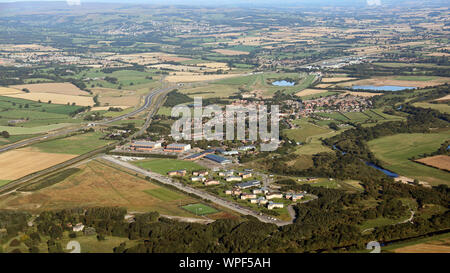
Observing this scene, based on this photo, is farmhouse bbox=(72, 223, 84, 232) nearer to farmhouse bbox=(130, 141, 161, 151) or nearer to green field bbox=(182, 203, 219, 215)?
green field bbox=(182, 203, 219, 215)

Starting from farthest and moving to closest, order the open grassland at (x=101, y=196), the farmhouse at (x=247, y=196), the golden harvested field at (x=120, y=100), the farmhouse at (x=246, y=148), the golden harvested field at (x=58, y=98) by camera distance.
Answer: the golden harvested field at (x=58, y=98) < the golden harvested field at (x=120, y=100) < the farmhouse at (x=246, y=148) < the farmhouse at (x=247, y=196) < the open grassland at (x=101, y=196)

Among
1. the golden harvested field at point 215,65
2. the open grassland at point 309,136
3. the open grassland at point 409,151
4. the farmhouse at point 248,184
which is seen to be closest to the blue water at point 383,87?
the open grassland at point 309,136

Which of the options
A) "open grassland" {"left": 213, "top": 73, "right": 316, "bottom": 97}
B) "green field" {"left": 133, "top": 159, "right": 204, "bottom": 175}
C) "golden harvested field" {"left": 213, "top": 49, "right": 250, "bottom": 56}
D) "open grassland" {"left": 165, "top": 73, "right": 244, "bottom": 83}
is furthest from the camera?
"golden harvested field" {"left": 213, "top": 49, "right": 250, "bottom": 56}

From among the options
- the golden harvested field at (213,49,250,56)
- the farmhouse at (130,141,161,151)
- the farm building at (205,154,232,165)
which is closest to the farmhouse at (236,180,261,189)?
the farm building at (205,154,232,165)

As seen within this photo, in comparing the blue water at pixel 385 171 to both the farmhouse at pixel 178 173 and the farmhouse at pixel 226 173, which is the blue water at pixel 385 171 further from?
the farmhouse at pixel 178 173

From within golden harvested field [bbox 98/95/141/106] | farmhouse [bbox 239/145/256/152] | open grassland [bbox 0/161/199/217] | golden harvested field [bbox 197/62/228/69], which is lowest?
golden harvested field [bbox 98/95/141/106]

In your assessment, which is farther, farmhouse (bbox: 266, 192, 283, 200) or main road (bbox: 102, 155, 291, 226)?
farmhouse (bbox: 266, 192, 283, 200)

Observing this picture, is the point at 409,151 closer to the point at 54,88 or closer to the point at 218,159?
the point at 218,159

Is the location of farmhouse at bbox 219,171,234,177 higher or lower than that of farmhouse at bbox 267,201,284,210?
lower
